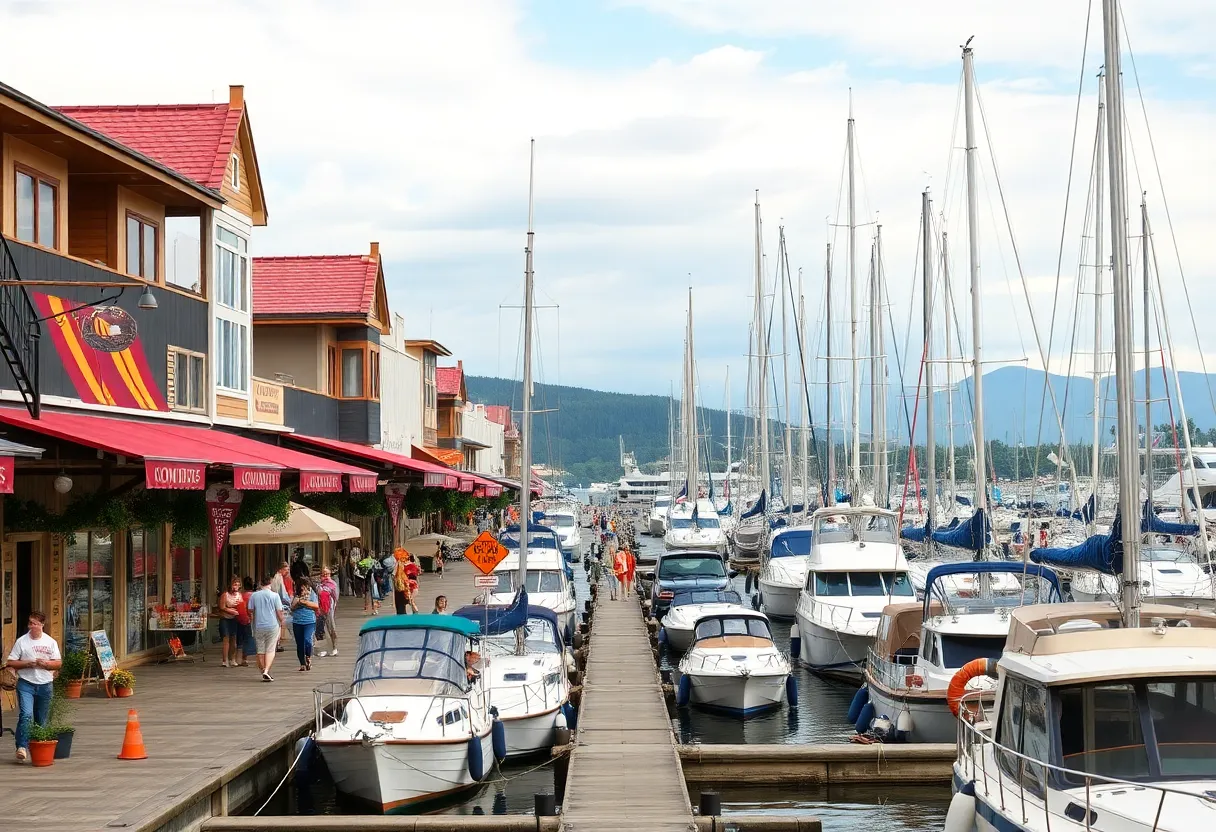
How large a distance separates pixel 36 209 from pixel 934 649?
16.8m

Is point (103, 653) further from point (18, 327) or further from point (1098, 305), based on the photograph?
point (1098, 305)

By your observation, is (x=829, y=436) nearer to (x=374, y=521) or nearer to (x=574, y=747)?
(x=374, y=521)

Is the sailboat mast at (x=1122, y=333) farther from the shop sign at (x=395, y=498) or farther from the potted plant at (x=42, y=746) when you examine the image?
the shop sign at (x=395, y=498)

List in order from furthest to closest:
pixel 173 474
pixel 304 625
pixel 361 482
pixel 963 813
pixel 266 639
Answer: pixel 361 482, pixel 304 625, pixel 266 639, pixel 173 474, pixel 963 813

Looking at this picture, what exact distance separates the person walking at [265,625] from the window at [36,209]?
731cm

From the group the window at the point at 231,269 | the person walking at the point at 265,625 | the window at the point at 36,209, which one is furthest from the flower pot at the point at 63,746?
the window at the point at 231,269

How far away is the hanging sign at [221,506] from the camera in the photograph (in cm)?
2384

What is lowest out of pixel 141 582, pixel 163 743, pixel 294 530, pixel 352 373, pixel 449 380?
pixel 163 743

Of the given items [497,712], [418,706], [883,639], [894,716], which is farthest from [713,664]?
[418,706]

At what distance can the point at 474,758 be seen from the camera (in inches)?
747

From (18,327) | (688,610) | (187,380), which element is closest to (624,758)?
(18,327)

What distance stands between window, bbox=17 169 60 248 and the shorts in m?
7.77

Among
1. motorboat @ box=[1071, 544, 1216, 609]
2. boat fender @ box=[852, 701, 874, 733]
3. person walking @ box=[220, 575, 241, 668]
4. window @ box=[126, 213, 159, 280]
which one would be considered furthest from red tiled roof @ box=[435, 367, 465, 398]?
boat fender @ box=[852, 701, 874, 733]

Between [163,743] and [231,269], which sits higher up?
[231,269]
